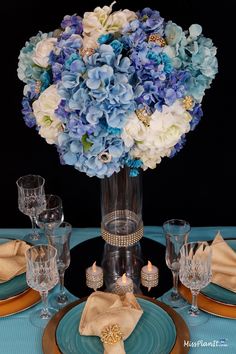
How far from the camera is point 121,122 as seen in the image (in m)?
1.56

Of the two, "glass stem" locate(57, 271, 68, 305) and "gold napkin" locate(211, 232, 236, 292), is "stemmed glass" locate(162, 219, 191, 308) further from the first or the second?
"glass stem" locate(57, 271, 68, 305)

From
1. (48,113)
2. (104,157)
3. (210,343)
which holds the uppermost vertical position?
(48,113)

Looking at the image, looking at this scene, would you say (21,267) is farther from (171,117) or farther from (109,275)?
(171,117)

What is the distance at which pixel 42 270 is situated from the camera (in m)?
1.64

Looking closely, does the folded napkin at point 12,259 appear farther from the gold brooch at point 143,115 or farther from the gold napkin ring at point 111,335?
the gold brooch at point 143,115

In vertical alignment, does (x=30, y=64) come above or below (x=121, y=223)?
above

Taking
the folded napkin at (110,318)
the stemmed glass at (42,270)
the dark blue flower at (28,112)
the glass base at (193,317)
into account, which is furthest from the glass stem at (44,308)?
the dark blue flower at (28,112)

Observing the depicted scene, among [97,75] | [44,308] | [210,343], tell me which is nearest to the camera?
[97,75]

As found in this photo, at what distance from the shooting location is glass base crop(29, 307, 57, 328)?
66.6 inches

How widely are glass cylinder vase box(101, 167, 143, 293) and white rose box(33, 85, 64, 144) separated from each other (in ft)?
0.74

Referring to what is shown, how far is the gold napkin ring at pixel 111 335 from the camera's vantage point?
152 cm

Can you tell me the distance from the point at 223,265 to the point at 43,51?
710 mm

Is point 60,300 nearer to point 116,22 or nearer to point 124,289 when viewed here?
point 124,289

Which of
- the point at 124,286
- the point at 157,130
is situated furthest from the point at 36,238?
the point at 157,130
